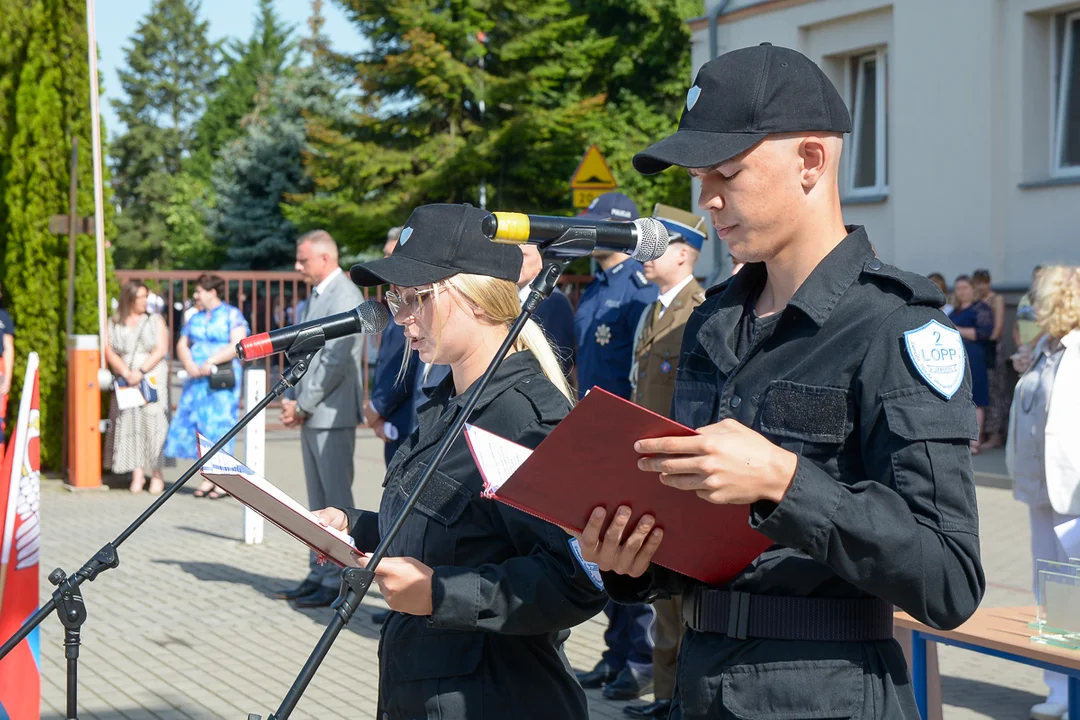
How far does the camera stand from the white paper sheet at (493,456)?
2152 millimetres

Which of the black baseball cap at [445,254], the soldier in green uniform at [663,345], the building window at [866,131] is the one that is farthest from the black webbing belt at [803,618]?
the building window at [866,131]

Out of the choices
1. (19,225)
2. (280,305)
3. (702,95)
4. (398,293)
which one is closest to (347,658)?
(398,293)

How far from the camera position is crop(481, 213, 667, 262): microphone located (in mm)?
2207

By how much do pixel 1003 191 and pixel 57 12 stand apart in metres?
10.5

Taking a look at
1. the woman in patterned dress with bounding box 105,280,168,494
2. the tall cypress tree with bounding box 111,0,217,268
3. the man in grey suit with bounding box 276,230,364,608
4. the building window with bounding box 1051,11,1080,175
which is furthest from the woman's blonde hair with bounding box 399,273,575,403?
the tall cypress tree with bounding box 111,0,217,268

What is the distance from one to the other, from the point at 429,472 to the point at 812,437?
651 mm

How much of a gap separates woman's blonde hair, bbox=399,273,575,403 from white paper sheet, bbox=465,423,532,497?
0.58m

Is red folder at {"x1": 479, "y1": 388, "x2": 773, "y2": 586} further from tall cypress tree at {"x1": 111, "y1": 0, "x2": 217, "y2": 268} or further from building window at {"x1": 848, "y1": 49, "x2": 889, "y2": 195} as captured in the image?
tall cypress tree at {"x1": 111, "y1": 0, "x2": 217, "y2": 268}

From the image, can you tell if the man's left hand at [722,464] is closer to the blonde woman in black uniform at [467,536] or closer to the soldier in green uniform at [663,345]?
the blonde woman in black uniform at [467,536]

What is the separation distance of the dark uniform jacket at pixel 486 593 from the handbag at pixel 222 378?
9.20m

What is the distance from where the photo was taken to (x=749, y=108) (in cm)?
192

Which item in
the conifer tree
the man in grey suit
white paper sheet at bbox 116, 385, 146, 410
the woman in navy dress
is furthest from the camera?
the conifer tree

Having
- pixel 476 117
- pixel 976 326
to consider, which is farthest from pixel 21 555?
pixel 476 117

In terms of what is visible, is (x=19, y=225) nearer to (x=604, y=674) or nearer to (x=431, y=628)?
(x=604, y=674)
